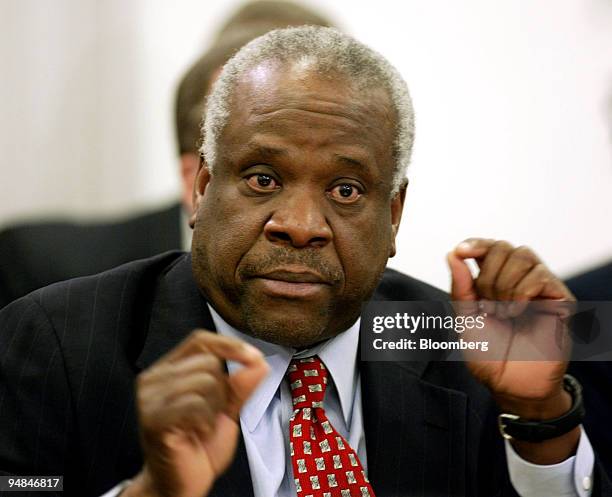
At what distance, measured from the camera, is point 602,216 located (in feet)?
6.65

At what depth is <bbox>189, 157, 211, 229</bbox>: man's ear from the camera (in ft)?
3.68

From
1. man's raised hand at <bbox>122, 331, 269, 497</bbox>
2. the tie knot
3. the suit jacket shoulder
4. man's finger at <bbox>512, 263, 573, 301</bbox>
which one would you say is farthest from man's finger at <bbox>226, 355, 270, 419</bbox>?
the suit jacket shoulder

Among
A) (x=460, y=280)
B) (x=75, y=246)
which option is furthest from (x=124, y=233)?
(x=460, y=280)

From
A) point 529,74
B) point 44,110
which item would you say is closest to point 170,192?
point 44,110

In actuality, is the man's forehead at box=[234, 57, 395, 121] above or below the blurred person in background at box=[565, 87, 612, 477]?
above

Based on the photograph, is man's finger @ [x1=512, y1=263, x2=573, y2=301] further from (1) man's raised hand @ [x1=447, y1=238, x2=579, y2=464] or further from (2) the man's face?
(2) the man's face

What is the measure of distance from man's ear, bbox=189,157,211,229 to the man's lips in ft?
0.51

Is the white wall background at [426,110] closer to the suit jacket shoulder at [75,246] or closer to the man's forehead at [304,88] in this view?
the suit jacket shoulder at [75,246]

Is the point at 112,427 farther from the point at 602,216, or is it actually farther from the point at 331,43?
the point at 602,216

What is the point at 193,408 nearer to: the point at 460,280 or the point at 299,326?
the point at 299,326

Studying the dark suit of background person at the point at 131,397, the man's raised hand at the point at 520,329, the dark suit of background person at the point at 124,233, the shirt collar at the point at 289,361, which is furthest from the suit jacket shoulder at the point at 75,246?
the man's raised hand at the point at 520,329

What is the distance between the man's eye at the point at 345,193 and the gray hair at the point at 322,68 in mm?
82

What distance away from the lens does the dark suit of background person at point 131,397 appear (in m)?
0.99

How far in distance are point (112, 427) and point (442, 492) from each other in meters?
0.36
